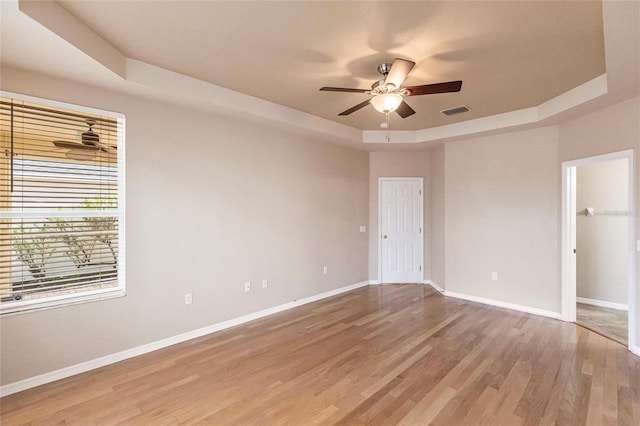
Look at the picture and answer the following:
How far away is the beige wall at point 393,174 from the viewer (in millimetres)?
6008

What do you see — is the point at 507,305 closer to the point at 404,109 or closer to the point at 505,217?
the point at 505,217

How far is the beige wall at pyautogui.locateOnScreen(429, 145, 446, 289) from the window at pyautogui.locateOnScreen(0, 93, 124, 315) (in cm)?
479

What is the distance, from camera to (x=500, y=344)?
3.33 meters

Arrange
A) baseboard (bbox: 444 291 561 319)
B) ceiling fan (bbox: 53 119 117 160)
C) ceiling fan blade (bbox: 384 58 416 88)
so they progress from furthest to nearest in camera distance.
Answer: baseboard (bbox: 444 291 561 319)
ceiling fan (bbox: 53 119 117 160)
ceiling fan blade (bbox: 384 58 416 88)

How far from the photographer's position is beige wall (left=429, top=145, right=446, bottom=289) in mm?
5434

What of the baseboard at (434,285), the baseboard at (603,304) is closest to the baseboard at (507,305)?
the baseboard at (434,285)

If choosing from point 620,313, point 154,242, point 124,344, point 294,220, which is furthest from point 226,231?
point 620,313

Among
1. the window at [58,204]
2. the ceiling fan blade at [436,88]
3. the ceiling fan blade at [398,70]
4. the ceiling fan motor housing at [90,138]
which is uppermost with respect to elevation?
the ceiling fan blade at [398,70]

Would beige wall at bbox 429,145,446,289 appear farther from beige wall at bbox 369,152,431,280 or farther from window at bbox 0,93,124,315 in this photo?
window at bbox 0,93,124,315

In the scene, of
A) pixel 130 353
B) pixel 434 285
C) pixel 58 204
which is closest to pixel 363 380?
pixel 130 353

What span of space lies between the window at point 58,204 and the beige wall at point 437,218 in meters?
4.79

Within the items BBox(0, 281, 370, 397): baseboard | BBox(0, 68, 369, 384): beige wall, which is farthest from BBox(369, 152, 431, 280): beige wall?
BBox(0, 281, 370, 397): baseboard

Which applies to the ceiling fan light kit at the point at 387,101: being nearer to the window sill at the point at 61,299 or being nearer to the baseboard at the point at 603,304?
the window sill at the point at 61,299

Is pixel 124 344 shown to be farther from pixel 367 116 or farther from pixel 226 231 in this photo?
pixel 367 116
